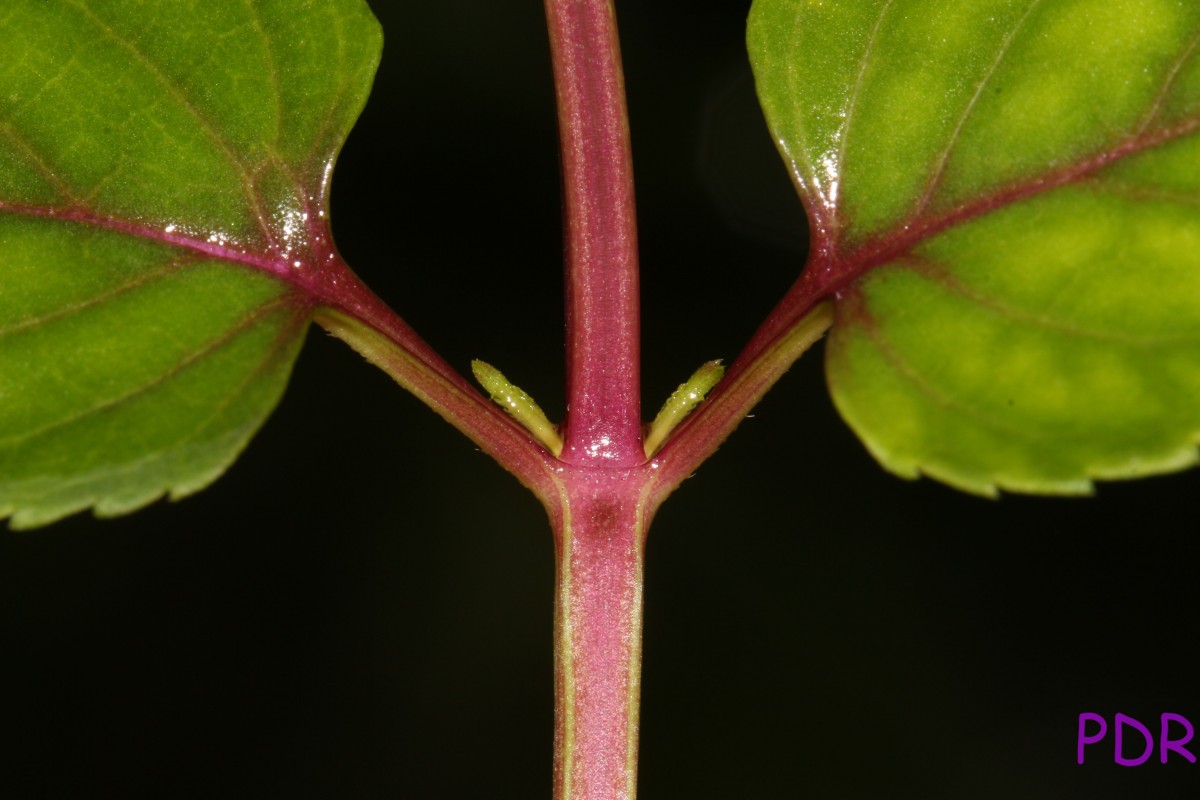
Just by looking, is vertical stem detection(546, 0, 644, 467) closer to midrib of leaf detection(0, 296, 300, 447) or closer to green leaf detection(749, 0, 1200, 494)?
green leaf detection(749, 0, 1200, 494)

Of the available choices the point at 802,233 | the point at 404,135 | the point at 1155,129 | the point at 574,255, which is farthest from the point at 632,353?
the point at 404,135

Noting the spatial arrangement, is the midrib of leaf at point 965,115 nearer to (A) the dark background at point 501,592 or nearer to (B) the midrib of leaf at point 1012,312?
(B) the midrib of leaf at point 1012,312

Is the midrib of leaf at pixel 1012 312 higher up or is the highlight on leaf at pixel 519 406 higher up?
the midrib of leaf at pixel 1012 312

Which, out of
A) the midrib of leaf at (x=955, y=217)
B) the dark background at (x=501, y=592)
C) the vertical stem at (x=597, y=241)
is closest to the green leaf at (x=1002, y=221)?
the midrib of leaf at (x=955, y=217)

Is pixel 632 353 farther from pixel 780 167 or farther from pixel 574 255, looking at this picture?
pixel 780 167

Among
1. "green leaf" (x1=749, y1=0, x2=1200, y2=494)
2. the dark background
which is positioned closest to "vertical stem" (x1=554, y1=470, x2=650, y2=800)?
"green leaf" (x1=749, y1=0, x2=1200, y2=494)

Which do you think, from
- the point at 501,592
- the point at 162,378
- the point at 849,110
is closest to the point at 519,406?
the point at 162,378
